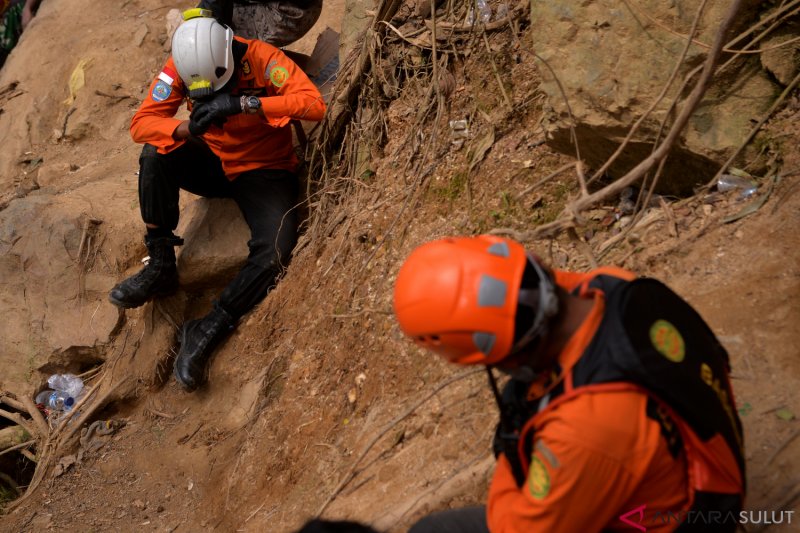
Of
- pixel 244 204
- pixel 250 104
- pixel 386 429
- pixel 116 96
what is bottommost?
pixel 116 96

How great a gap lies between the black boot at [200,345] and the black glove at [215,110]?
1.06 meters

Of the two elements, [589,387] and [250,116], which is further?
[250,116]

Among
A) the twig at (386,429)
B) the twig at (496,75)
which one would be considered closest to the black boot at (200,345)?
the twig at (386,429)

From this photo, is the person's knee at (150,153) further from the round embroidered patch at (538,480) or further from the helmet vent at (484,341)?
the round embroidered patch at (538,480)

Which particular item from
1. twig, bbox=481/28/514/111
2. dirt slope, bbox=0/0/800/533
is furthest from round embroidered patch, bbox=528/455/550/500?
twig, bbox=481/28/514/111

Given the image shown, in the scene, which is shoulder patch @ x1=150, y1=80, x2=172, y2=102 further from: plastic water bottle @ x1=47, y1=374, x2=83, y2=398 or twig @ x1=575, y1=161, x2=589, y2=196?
twig @ x1=575, y1=161, x2=589, y2=196

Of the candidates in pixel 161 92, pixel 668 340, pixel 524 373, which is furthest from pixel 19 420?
pixel 668 340

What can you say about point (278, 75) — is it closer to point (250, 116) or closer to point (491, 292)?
point (250, 116)

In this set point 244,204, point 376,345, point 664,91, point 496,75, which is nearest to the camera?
point 664,91

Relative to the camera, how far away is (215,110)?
3807 mm

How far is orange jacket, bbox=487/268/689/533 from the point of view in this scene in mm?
1397

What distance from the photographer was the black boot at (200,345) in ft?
13.2

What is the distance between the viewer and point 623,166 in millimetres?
3115

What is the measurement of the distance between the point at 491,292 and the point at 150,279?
3.07 meters
